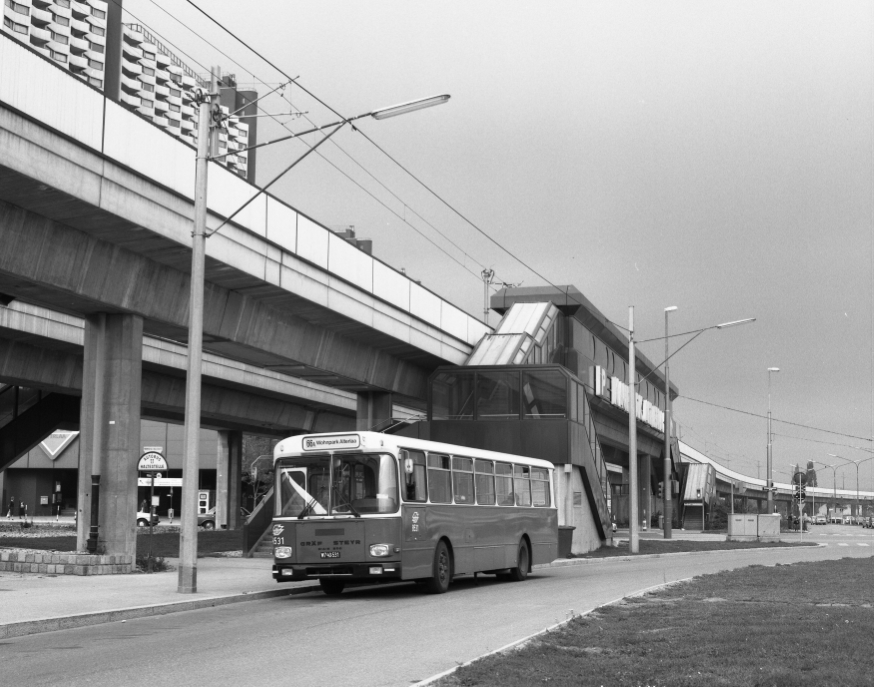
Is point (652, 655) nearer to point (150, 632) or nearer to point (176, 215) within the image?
point (150, 632)

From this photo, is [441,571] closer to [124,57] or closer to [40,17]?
[40,17]

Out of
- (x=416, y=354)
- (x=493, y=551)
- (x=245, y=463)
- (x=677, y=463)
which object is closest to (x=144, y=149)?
(x=493, y=551)

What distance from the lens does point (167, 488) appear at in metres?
104

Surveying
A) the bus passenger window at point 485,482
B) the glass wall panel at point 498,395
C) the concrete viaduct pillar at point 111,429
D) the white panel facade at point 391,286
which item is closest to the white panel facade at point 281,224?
the concrete viaduct pillar at point 111,429

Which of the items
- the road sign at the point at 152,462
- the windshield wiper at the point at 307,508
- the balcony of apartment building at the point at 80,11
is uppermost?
the balcony of apartment building at the point at 80,11

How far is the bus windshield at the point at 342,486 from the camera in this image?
19.7 m

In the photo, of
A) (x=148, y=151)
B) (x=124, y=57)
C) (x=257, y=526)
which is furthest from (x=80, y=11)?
(x=148, y=151)

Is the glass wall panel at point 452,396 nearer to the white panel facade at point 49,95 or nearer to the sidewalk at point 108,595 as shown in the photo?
the sidewalk at point 108,595

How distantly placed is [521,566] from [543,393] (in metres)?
14.5

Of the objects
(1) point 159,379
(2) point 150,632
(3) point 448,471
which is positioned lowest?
(2) point 150,632

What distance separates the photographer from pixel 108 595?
18500 mm

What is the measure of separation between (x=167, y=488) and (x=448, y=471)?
281 feet

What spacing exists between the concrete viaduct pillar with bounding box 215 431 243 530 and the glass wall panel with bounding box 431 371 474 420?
1278 inches

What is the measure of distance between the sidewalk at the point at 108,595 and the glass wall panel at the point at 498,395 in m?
15.2
